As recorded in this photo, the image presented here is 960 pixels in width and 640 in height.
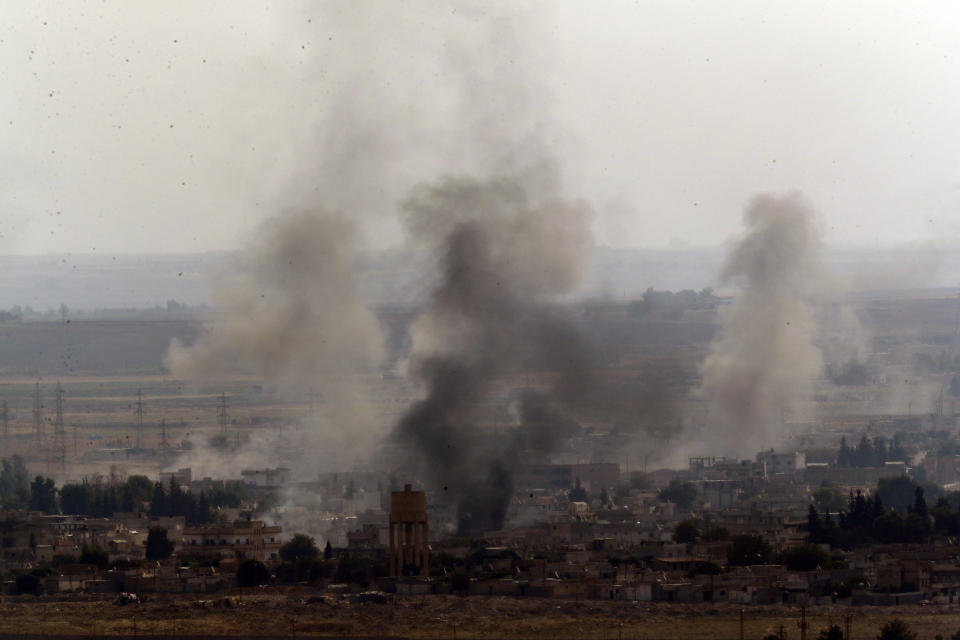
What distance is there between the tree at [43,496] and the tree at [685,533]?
25610mm

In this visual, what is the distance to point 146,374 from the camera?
563 ft

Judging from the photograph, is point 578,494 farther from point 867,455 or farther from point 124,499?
point 867,455

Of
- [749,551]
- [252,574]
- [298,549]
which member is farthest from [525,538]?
[252,574]

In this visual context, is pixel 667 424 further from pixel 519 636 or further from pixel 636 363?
pixel 519 636

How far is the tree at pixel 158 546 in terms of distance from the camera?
64.9 metres

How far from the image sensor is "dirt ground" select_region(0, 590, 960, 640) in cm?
4725

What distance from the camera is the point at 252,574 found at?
5697cm

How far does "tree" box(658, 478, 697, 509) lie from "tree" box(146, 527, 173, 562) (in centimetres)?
2485

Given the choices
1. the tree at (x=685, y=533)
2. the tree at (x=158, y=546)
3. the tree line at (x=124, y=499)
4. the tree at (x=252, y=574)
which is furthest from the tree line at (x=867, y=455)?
the tree at (x=252, y=574)

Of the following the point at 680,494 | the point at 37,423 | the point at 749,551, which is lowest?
the point at 749,551

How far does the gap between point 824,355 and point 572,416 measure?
191ft

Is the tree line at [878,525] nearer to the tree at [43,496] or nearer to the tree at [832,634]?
the tree at [832,634]

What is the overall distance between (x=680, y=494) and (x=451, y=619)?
1528 inches

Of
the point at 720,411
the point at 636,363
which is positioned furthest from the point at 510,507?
the point at 636,363
